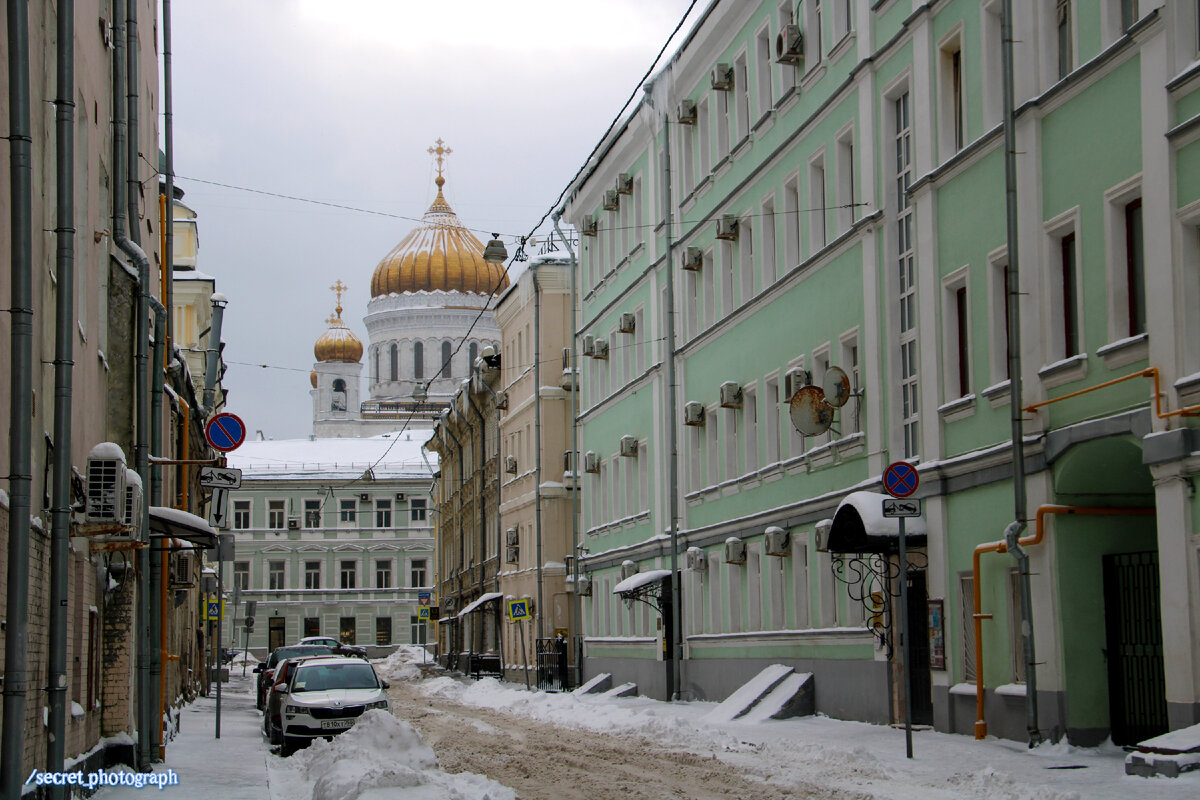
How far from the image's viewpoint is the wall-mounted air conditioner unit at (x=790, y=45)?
26438mm

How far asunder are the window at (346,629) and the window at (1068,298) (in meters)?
79.0

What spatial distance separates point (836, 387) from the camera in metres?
23.8

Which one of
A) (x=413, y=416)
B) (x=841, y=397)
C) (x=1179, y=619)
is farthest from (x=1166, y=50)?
(x=413, y=416)

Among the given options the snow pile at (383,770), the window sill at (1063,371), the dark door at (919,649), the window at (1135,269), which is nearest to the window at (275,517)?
the dark door at (919,649)

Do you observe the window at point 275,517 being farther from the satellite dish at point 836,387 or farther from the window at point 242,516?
the satellite dish at point 836,387

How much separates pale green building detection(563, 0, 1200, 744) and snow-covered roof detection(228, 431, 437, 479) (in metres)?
61.7

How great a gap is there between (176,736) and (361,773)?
10548mm

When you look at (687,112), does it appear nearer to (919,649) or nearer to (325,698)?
(919,649)

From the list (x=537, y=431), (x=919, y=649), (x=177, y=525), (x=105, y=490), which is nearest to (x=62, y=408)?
(x=105, y=490)

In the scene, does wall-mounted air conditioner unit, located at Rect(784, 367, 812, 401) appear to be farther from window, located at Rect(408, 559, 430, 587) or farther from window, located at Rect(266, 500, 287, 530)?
window, located at Rect(266, 500, 287, 530)

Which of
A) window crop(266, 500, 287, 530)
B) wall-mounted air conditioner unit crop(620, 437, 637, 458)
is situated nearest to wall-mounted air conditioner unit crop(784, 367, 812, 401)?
wall-mounted air conditioner unit crop(620, 437, 637, 458)

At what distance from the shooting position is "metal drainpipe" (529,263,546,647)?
4600cm

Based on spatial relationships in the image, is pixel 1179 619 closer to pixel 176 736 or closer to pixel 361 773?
pixel 361 773

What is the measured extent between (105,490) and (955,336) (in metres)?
11.1
